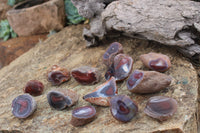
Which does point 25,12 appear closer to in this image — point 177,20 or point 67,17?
point 67,17

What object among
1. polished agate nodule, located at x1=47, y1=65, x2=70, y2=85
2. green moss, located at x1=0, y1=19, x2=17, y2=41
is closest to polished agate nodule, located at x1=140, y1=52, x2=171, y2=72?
polished agate nodule, located at x1=47, y1=65, x2=70, y2=85

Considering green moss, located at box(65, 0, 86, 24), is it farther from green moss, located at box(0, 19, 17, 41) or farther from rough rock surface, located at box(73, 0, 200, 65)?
green moss, located at box(0, 19, 17, 41)

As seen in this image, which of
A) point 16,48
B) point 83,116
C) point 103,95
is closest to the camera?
point 83,116

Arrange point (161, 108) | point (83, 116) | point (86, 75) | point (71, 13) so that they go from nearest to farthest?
1. point (161, 108)
2. point (83, 116)
3. point (86, 75)
4. point (71, 13)

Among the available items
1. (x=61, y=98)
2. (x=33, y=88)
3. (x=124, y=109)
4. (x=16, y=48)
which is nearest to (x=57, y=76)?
(x=33, y=88)

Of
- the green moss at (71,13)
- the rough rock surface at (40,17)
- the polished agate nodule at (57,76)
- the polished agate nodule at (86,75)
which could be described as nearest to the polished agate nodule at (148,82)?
the polished agate nodule at (86,75)

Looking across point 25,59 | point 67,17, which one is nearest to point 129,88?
point 25,59

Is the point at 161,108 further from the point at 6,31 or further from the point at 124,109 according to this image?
the point at 6,31

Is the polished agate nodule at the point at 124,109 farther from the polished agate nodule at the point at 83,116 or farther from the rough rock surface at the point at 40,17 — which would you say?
the rough rock surface at the point at 40,17
